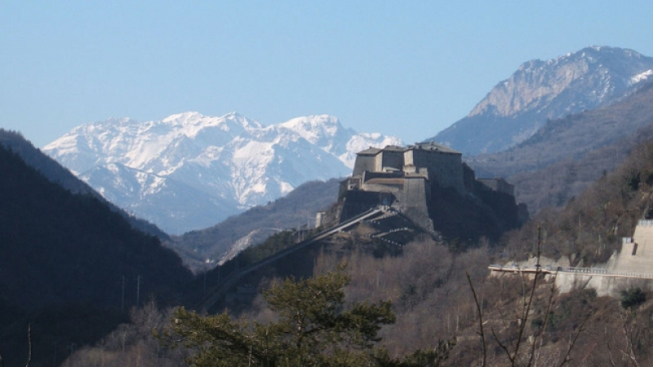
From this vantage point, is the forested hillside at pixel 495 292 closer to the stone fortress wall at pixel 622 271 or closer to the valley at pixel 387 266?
the valley at pixel 387 266

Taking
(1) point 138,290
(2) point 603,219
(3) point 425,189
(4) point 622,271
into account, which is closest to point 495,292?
(4) point 622,271

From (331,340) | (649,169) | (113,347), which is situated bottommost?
(113,347)

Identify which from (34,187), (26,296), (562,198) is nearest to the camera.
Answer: (26,296)

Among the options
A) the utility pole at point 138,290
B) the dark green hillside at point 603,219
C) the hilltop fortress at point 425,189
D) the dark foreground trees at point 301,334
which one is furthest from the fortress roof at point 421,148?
the dark foreground trees at point 301,334

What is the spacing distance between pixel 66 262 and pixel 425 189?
37303 millimetres

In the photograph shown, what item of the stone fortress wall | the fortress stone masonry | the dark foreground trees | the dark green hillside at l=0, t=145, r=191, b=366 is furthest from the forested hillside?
the dark foreground trees

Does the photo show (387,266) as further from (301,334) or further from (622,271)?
(301,334)

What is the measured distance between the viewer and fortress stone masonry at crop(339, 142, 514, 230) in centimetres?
9825

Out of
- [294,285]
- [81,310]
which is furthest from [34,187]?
[294,285]

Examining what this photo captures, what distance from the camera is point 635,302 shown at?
5834 cm

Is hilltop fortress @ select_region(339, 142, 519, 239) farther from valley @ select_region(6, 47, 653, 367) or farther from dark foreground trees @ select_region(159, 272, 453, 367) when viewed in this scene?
dark foreground trees @ select_region(159, 272, 453, 367)

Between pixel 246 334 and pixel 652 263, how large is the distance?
43.2m

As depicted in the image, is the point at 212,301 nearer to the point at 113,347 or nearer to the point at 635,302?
the point at 113,347

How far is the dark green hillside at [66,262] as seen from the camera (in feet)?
284
